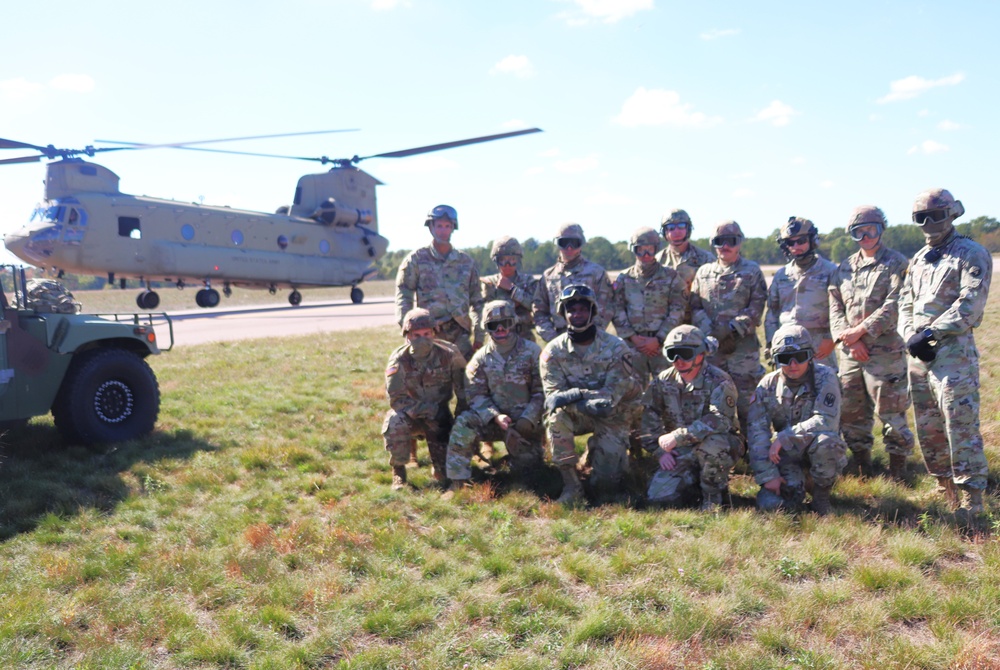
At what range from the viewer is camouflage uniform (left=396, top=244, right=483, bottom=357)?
7.79 m

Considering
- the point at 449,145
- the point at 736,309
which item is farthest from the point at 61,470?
the point at 449,145

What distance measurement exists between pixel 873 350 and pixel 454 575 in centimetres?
423

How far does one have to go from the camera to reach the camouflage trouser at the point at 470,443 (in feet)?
21.0

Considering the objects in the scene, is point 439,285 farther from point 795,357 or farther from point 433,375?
point 795,357

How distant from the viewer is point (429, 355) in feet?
22.8

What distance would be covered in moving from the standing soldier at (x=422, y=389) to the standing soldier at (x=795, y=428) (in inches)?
110

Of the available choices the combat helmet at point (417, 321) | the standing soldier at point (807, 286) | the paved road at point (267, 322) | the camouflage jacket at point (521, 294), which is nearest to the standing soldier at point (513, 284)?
the camouflage jacket at point (521, 294)

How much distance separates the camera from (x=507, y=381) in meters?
6.68

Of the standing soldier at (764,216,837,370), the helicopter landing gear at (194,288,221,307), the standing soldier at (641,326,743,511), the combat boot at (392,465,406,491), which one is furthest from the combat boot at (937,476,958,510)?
the helicopter landing gear at (194,288,221,307)

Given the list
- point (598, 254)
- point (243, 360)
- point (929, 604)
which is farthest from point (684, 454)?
point (598, 254)

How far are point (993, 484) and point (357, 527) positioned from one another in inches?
207

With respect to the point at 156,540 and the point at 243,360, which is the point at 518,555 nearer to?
the point at 156,540

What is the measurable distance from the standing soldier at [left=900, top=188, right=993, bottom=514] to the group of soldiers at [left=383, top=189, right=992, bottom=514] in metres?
0.01

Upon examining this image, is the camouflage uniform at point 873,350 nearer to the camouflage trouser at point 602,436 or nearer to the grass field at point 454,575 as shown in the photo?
the grass field at point 454,575
